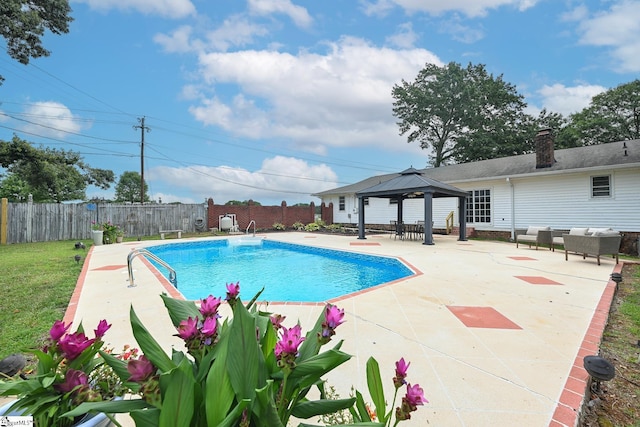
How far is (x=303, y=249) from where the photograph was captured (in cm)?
1222

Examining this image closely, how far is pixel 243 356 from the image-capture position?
0.98 m

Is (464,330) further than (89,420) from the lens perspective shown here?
Yes

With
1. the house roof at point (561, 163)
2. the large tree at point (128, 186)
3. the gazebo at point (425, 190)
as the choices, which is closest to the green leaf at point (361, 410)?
the gazebo at point (425, 190)

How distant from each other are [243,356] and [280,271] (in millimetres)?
7737

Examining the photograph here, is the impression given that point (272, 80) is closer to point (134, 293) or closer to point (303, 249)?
point (303, 249)

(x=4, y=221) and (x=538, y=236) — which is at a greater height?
(x=4, y=221)

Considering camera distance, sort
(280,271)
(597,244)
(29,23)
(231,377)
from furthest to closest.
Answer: (280,271) → (29,23) → (597,244) → (231,377)

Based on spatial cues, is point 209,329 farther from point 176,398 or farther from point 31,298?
point 31,298

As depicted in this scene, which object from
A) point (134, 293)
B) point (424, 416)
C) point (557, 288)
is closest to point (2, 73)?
point (134, 293)

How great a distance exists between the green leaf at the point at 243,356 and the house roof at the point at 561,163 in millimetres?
13909

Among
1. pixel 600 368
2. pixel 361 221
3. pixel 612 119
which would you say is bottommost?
pixel 600 368

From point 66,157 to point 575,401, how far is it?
69.0ft

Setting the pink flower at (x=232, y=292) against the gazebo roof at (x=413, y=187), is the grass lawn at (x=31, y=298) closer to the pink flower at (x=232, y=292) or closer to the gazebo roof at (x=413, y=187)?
the pink flower at (x=232, y=292)

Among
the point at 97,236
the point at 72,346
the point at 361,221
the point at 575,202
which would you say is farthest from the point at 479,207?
the point at 97,236
